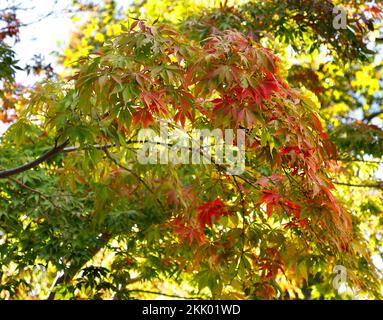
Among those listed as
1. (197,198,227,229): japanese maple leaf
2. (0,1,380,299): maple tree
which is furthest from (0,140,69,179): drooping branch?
(197,198,227,229): japanese maple leaf

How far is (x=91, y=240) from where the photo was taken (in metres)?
3.77

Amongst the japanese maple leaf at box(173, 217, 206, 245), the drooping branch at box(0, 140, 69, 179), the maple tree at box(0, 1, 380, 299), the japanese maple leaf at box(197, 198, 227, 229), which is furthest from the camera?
the japanese maple leaf at box(173, 217, 206, 245)

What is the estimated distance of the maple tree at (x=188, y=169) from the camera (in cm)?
245

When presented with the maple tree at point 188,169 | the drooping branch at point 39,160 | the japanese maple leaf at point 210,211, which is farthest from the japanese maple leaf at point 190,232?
the drooping branch at point 39,160

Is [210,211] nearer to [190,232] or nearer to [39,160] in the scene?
[190,232]

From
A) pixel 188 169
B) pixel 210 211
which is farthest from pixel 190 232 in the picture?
pixel 188 169

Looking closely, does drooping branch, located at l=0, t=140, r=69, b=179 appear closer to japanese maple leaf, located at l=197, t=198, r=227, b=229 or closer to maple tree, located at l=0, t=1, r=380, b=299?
maple tree, located at l=0, t=1, r=380, b=299

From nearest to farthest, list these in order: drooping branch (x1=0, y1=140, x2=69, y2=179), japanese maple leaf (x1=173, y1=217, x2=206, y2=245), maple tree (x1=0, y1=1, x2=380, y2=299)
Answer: maple tree (x1=0, y1=1, x2=380, y2=299)
drooping branch (x1=0, y1=140, x2=69, y2=179)
japanese maple leaf (x1=173, y1=217, x2=206, y2=245)

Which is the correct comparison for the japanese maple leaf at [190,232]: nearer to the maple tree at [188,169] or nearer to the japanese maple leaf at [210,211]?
the maple tree at [188,169]

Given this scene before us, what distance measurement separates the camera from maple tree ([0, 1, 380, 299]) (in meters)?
2.45

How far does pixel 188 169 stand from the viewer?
13.9ft
